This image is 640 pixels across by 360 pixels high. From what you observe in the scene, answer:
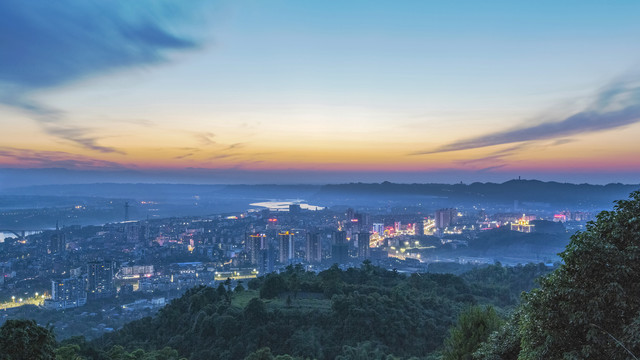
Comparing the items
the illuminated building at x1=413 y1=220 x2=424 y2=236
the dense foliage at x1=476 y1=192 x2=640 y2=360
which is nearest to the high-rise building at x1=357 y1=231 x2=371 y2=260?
the illuminated building at x1=413 y1=220 x2=424 y2=236

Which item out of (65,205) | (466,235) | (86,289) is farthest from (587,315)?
(65,205)

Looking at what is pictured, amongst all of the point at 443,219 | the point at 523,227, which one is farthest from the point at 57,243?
the point at 523,227

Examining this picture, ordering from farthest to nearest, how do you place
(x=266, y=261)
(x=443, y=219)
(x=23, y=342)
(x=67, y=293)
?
(x=443, y=219) < (x=266, y=261) < (x=67, y=293) < (x=23, y=342)

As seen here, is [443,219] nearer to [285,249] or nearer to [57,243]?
[285,249]

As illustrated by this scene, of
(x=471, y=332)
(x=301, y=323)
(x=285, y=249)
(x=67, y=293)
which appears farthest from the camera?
(x=285, y=249)

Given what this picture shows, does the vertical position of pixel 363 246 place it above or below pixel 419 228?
below

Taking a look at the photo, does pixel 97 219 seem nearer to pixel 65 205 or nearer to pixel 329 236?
pixel 65 205

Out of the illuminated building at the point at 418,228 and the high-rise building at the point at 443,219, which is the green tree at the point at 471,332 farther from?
the high-rise building at the point at 443,219
